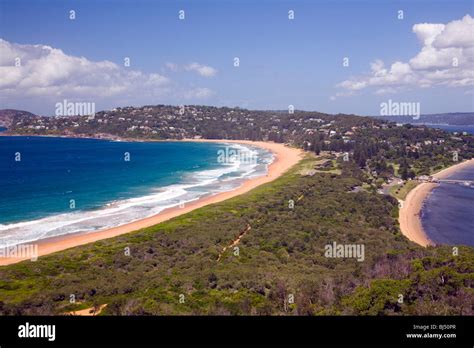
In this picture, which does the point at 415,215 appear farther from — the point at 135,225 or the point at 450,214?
the point at 135,225

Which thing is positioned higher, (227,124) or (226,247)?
(227,124)

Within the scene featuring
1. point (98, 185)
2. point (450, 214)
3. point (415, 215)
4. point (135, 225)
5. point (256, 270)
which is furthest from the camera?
point (98, 185)

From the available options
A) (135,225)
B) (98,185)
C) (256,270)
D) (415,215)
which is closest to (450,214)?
(415,215)

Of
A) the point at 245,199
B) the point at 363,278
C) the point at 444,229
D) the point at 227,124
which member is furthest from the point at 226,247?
the point at 227,124

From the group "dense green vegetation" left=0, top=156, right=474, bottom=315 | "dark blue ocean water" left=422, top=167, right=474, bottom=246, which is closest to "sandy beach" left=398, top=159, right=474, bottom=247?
"dark blue ocean water" left=422, top=167, right=474, bottom=246

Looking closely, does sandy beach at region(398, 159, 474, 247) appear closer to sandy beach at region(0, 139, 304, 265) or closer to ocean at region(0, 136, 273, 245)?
sandy beach at region(0, 139, 304, 265)
